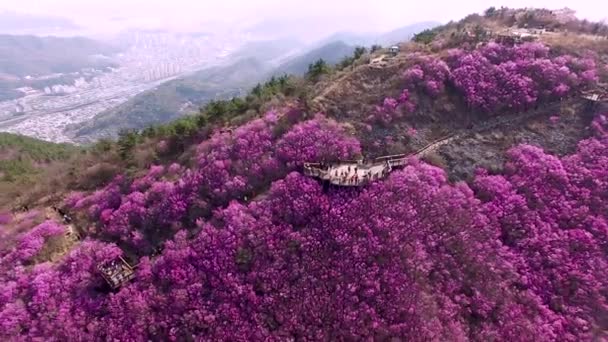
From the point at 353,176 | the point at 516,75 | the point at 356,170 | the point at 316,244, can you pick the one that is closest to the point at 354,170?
the point at 356,170

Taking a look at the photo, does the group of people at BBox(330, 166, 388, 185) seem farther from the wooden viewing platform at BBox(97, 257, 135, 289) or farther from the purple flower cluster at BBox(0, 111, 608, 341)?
the wooden viewing platform at BBox(97, 257, 135, 289)

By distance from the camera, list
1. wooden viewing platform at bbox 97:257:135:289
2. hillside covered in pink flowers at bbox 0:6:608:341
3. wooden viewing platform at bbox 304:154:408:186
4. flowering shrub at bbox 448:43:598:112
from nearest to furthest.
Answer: hillside covered in pink flowers at bbox 0:6:608:341 < wooden viewing platform at bbox 97:257:135:289 < wooden viewing platform at bbox 304:154:408:186 < flowering shrub at bbox 448:43:598:112

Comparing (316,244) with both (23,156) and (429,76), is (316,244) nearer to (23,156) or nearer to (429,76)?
(429,76)

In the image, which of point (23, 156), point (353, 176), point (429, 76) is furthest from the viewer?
point (23, 156)

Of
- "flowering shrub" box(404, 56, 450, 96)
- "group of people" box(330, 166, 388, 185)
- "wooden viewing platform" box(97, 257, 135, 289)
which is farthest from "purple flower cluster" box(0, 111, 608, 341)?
"flowering shrub" box(404, 56, 450, 96)

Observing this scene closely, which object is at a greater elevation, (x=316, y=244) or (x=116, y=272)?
(x=316, y=244)

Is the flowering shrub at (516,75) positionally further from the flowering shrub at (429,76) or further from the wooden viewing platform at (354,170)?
the wooden viewing platform at (354,170)

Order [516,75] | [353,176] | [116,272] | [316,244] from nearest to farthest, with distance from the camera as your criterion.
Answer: [316,244]
[116,272]
[353,176]
[516,75]

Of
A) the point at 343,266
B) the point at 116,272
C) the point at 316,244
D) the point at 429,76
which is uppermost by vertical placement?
the point at 429,76
